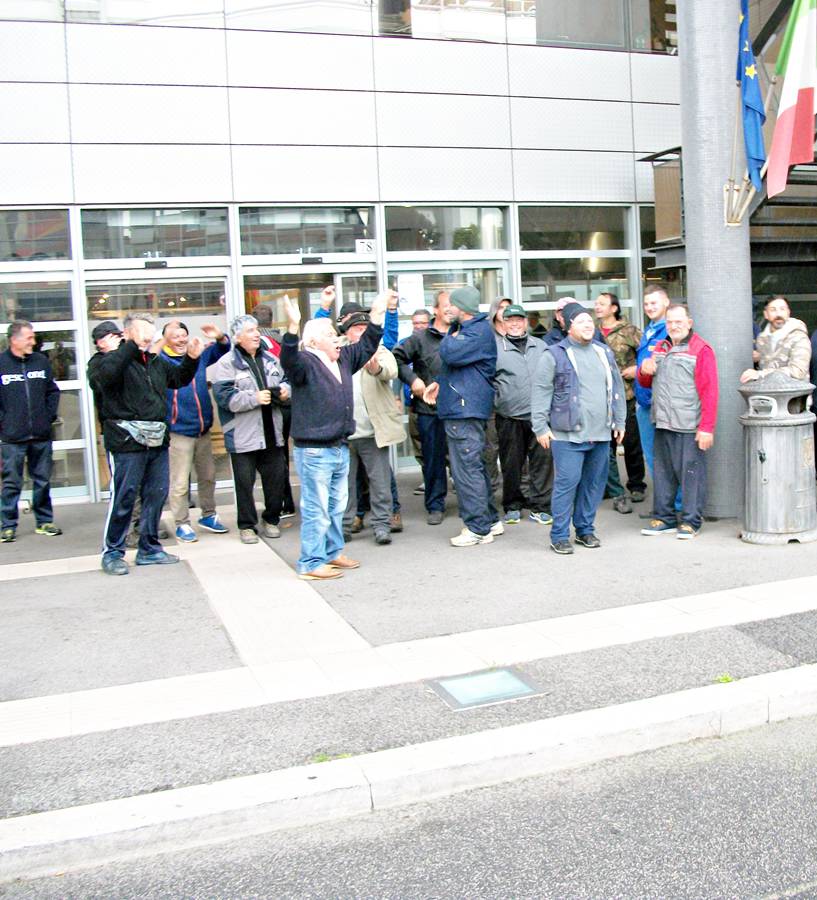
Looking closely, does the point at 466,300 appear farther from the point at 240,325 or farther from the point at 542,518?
the point at 542,518

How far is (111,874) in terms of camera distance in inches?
146

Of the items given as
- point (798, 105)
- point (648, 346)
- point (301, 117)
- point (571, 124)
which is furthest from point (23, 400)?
point (571, 124)

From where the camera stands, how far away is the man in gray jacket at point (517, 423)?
8.90m

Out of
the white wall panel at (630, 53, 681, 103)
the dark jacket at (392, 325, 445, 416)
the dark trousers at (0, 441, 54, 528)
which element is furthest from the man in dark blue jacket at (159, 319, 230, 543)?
the white wall panel at (630, 53, 681, 103)

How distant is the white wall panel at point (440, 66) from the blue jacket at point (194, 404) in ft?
15.6

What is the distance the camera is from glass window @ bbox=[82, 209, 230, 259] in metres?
11.1

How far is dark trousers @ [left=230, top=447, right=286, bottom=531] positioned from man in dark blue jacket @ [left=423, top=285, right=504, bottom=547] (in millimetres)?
1576

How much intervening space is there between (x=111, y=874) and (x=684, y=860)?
212 centimetres

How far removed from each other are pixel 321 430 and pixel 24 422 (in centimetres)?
359

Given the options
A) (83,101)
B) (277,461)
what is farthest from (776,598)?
(83,101)

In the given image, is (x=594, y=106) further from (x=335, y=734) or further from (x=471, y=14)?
(x=335, y=734)

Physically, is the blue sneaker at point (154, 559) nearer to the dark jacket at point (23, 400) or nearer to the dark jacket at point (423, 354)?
the dark jacket at point (23, 400)

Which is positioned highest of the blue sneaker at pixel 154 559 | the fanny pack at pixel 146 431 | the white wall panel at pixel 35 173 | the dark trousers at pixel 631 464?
the white wall panel at pixel 35 173

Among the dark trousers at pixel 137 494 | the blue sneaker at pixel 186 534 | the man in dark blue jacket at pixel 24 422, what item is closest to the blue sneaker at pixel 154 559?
the dark trousers at pixel 137 494
